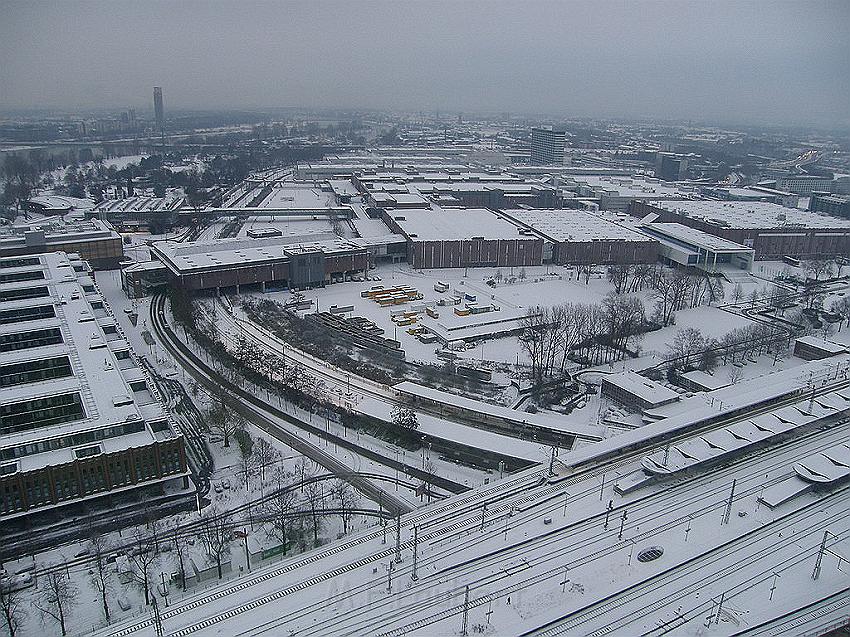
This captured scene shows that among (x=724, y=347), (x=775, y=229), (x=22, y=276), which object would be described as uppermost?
(x=775, y=229)

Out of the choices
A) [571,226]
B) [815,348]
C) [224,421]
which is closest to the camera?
[224,421]

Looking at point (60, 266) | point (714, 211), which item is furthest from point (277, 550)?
A: point (714, 211)

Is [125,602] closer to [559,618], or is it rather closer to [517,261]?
[559,618]

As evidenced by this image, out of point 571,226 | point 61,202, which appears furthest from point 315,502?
point 61,202

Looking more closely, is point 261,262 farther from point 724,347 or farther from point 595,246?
point 724,347

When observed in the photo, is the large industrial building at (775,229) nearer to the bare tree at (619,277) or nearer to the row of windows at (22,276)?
the bare tree at (619,277)

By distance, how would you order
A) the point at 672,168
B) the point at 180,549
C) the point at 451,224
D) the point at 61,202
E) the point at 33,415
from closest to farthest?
the point at 180,549, the point at 33,415, the point at 451,224, the point at 61,202, the point at 672,168
